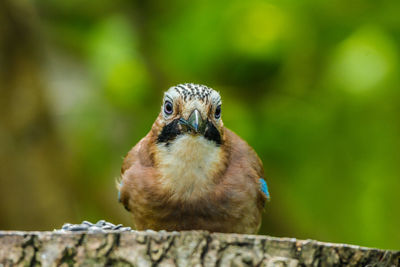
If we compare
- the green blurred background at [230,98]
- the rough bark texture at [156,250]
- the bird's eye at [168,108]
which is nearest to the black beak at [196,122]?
the bird's eye at [168,108]

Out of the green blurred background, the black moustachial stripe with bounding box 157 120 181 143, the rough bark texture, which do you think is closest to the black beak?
the black moustachial stripe with bounding box 157 120 181 143

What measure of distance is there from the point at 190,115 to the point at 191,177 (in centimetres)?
44

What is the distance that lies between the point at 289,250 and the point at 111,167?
5.89 meters

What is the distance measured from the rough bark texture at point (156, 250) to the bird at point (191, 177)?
1.41 meters

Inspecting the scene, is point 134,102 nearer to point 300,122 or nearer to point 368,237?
point 300,122

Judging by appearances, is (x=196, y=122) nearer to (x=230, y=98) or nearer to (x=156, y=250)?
(x=156, y=250)

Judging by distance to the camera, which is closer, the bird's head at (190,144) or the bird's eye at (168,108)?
the bird's head at (190,144)

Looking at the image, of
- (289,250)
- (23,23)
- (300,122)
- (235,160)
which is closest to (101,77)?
(23,23)

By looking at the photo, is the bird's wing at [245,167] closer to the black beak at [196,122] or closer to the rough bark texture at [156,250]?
the black beak at [196,122]

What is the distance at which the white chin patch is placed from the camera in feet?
15.5

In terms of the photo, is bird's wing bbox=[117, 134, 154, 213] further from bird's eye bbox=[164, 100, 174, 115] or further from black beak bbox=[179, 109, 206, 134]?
black beak bbox=[179, 109, 206, 134]

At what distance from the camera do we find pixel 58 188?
7.85 m

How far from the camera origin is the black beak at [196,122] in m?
4.61

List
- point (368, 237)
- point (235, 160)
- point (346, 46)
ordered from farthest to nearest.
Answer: point (368, 237)
point (346, 46)
point (235, 160)
